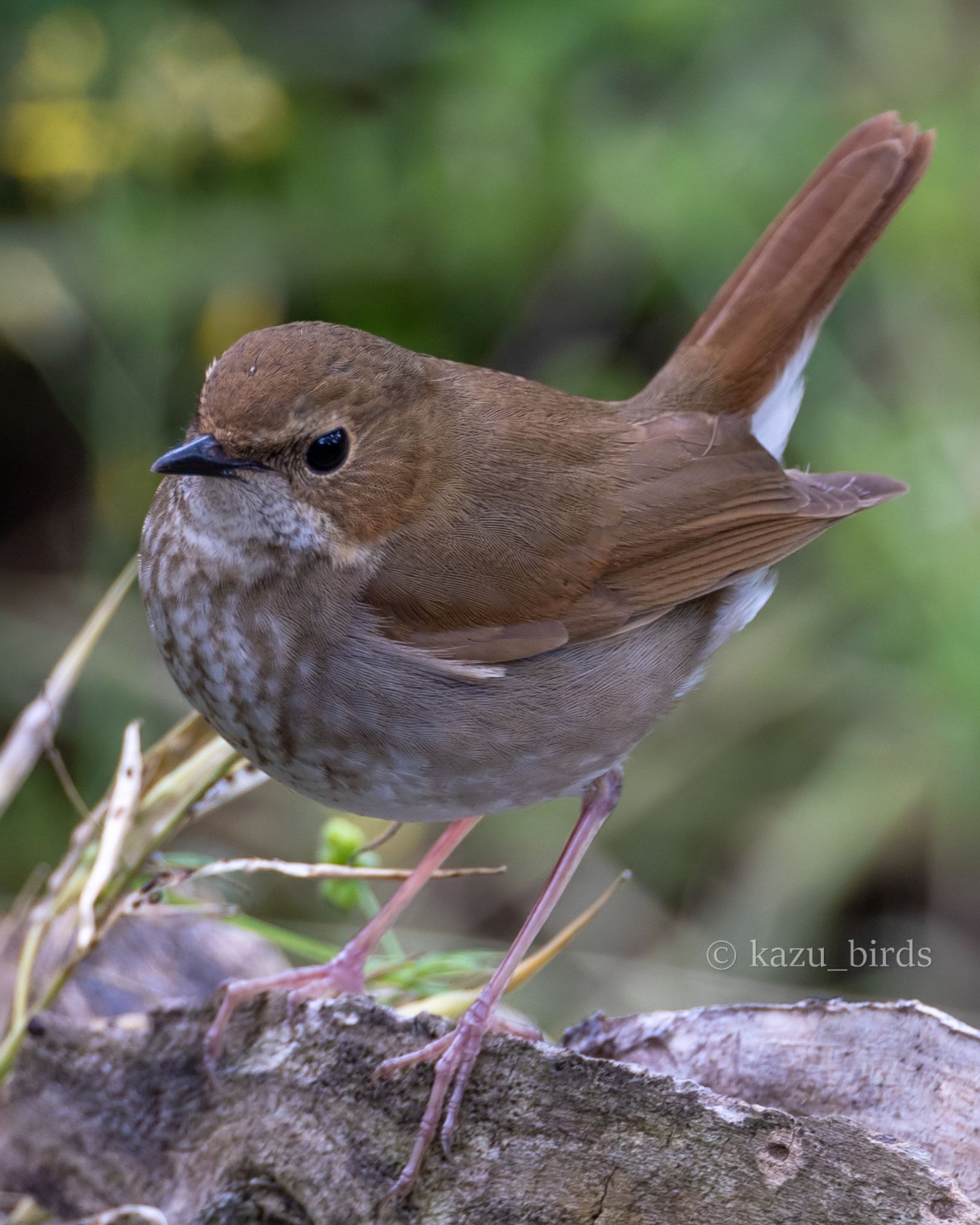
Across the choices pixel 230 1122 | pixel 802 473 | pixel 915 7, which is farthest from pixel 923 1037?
pixel 915 7

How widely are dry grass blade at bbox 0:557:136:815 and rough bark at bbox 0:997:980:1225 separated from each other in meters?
0.53

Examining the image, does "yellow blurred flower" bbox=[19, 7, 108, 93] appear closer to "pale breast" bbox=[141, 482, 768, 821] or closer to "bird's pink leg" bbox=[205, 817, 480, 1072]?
"pale breast" bbox=[141, 482, 768, 821]

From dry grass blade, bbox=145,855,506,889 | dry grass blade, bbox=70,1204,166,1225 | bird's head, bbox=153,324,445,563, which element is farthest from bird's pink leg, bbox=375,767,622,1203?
bird's head, bbox=153,324,445,563

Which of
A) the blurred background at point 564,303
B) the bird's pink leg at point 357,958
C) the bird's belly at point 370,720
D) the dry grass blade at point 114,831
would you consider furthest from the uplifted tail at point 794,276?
the dry grass blade at point 114,831

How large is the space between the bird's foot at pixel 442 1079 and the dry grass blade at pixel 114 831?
25.0 inches

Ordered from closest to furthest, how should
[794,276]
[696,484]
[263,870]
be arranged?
[263,870], [696,484], [794,276]

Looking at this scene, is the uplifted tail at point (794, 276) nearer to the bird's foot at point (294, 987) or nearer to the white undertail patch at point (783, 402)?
the white undertail patch at point (783, 402)

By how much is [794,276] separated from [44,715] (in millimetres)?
2079

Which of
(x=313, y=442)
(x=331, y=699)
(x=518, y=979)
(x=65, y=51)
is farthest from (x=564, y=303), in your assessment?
(x=518, y=979)

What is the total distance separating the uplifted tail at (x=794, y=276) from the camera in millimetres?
3580

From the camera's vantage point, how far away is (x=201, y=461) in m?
2.51

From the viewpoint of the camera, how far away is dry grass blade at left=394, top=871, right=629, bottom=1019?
2.81 meters

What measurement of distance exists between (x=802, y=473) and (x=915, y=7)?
220 cm

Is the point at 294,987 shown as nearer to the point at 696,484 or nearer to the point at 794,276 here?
the point at 696,484
